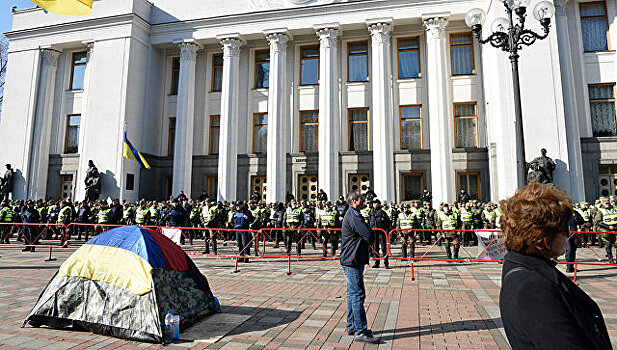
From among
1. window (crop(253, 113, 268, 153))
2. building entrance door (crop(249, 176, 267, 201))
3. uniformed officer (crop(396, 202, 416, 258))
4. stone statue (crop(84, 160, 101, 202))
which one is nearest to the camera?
uniformed officer (crop(396, 202, 416, 258))

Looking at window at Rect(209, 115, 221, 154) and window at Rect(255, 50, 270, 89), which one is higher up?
window at Rect(255, 50, 270, 89)

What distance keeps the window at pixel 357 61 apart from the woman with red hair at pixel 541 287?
77.8ft

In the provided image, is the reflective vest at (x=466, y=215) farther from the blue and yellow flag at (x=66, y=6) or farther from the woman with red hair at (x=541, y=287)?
the blue and yellow flag at (x=66, y=6)

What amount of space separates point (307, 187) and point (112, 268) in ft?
63.1

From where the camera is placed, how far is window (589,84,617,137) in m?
20.1

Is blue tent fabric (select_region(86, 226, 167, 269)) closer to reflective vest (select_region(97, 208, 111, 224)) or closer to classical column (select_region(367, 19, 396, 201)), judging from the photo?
reflective vest (select_region(97, 208, 111, 224))

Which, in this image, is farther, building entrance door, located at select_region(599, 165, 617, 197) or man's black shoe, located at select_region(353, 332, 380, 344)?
building entrance door, located at select_region(599, 165, 617, 197)

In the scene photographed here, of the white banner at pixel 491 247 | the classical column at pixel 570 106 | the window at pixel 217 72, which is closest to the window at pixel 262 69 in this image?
the window at pixel 217 72

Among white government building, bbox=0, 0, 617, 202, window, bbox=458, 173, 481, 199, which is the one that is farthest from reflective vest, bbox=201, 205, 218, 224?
window, bbox=458, 173, 481, 199

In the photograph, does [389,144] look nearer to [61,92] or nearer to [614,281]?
[614,281]

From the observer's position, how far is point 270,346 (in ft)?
15.1

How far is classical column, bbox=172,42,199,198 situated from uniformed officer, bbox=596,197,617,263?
21589mm

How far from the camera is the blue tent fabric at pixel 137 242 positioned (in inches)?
201

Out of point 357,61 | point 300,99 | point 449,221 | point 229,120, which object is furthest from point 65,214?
point 357,61
